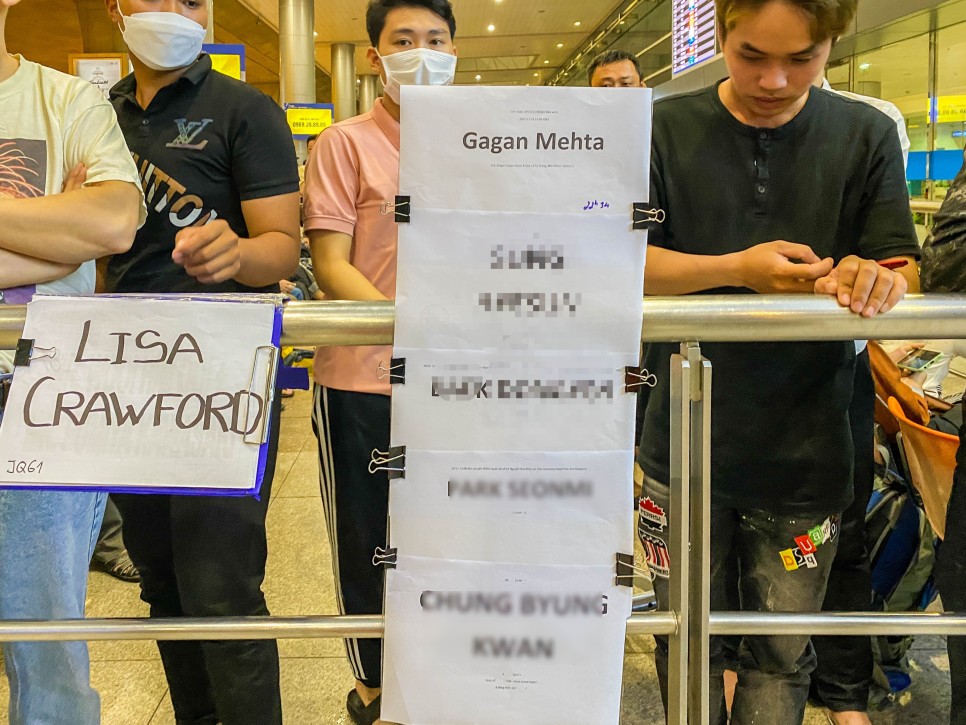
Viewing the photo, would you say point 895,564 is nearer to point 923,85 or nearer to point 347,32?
point 923,85

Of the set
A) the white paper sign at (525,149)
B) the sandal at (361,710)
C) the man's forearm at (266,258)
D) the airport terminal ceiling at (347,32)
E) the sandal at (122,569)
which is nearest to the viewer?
the white paper sign at (525,149)

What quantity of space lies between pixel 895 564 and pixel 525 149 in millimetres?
1730

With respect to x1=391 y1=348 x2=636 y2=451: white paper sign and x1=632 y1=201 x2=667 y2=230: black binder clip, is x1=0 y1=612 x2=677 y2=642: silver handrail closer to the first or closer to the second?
x1=391 y1=348 x2=636 y2=451: white paper sign

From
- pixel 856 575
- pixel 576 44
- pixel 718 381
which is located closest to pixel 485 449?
pixel 718 381

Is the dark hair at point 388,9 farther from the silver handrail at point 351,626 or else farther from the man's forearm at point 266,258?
the silver handrail at point 351,626

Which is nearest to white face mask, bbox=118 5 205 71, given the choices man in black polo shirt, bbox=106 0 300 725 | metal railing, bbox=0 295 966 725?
man in black polo shirt, bbox=106 0 300 725

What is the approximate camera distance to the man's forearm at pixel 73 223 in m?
1.04

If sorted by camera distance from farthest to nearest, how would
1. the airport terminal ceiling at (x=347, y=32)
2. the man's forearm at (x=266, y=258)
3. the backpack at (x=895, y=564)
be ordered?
the airport terminal ceiling at (x=347, y=32) < the backpack at (x=895, y=564) < the man's forearm at (x=266, y=258)

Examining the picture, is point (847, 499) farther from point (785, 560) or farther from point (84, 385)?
point (84, 385)

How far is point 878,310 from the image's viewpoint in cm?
90

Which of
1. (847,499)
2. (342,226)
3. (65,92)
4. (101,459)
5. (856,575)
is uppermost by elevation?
(65,92)

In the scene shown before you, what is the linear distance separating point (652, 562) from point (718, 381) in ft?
1.12

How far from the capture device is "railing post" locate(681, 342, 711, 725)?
0.90 metres

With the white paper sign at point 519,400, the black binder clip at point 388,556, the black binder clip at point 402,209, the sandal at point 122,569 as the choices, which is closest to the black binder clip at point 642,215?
the white paper sign at point 519,400
